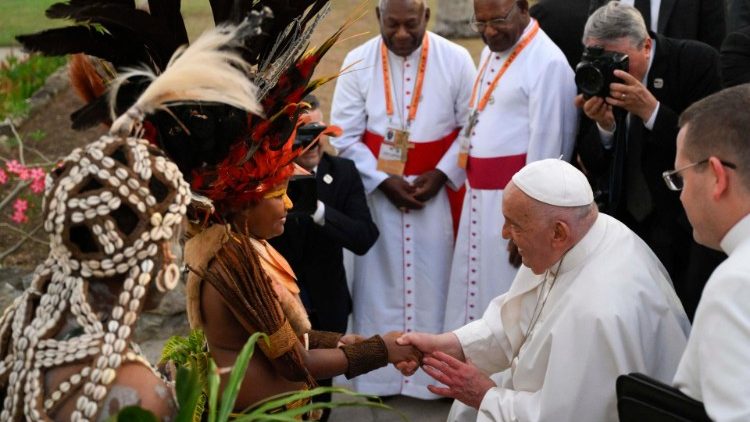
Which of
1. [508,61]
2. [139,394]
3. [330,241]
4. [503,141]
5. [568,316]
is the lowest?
[330,241]

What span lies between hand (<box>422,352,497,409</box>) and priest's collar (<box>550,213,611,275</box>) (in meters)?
0.54

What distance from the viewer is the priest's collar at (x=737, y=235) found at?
284 cm

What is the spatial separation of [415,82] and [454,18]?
24.4 ft

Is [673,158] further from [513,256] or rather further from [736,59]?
[513,256]

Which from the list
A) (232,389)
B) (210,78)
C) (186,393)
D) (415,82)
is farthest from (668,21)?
(186,393)

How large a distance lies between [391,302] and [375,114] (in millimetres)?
1155

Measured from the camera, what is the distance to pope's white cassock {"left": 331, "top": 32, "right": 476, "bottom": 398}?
582 centimetres

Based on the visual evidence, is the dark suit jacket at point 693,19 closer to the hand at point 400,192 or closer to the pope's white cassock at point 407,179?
the pope's white cassock at point 407,179

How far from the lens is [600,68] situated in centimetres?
481

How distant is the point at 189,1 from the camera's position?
6.52 m

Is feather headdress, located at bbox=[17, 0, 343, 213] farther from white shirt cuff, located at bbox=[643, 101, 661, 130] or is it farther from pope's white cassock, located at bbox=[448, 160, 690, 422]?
white shirt cuff, located at bbox=[643, 101, 661, 130]

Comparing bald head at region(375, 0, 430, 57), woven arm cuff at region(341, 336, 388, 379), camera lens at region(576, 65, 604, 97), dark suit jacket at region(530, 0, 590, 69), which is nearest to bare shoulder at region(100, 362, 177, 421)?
woven arm cuff at region(341, 336, 388, 379)

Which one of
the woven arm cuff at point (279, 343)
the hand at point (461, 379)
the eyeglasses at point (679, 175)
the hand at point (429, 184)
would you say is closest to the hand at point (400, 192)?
the hand at point (429, 184)

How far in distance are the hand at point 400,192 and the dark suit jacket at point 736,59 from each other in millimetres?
1831
